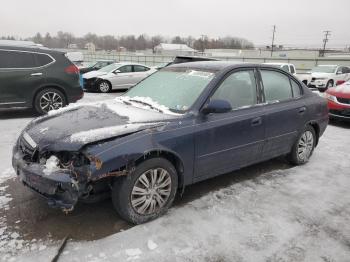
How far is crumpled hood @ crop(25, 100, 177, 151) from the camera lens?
317 cm

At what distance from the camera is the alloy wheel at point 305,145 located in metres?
5.36

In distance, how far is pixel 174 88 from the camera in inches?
167

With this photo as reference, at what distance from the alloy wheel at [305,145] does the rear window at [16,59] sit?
21.2ft

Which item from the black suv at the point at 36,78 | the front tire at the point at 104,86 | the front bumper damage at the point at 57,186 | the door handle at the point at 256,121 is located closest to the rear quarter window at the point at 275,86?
the door handle at the point at 256,121

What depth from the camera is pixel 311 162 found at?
18.6 feet

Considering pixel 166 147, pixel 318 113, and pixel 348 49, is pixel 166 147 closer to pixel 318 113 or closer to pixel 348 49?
pixel 318 113

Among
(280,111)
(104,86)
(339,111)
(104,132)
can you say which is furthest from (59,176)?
(104,86)

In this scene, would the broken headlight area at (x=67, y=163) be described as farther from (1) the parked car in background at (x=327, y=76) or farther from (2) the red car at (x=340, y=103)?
(1) the parked car in background at (x=327, y=76)

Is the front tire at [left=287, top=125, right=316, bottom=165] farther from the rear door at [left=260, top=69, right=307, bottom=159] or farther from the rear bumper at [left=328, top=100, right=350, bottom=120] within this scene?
the rear bumper at [left=328, top=100, right=350, bottom=120]

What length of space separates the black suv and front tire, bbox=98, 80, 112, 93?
6070 mm

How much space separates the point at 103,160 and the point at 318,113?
391 centimetres

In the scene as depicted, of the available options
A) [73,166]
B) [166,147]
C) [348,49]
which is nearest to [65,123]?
[73,166]

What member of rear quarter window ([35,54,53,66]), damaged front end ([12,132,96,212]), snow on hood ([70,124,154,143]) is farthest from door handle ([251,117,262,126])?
rear quarter window ([35,54,53,66])

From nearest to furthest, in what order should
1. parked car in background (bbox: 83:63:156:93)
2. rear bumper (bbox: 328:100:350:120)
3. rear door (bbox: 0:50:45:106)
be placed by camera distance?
rear door (bbox: 0:50:45:106) → rear bumper (bbox: 328:100:350:120) → parked car in background (bbox: 83:63:156:93)
